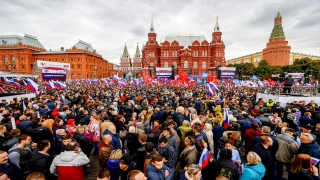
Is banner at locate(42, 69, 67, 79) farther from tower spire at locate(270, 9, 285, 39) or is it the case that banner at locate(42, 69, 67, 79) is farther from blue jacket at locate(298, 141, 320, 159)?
tower spire at locate(270, 9, 285, 39)

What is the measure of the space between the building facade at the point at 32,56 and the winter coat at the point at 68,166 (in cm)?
5704

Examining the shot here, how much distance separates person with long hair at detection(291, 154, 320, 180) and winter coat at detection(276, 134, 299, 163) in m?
1.13

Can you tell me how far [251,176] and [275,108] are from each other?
7068 mm

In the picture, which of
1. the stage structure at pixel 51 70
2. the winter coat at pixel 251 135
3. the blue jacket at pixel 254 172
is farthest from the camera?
the stage structure at pixel 51 70

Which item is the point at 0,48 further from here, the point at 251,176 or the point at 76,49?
the point at 251,176

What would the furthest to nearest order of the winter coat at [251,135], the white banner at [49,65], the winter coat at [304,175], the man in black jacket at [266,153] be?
the white banner at [49,65] → the winter coat at [251,135] → the man in black jacket at [266,153] → the winter coat at [304,175]

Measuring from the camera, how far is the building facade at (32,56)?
55250 millimetres

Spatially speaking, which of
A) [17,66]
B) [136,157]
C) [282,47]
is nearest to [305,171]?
[136,157]

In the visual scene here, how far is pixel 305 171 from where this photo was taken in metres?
2.63

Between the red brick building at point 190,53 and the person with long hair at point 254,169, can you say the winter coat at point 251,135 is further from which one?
the red brick building at point 190,53

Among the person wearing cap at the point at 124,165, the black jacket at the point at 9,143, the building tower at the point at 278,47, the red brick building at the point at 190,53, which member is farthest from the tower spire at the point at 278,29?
the black jacket at the point at 9,143

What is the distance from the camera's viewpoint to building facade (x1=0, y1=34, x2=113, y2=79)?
5525 centimetres

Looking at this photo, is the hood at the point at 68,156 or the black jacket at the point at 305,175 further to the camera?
the hood at the point at 68,156

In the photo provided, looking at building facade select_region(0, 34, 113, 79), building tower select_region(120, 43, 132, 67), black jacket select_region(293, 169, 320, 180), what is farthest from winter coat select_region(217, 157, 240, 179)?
building tower select_region(120, 43, 132, 67)
